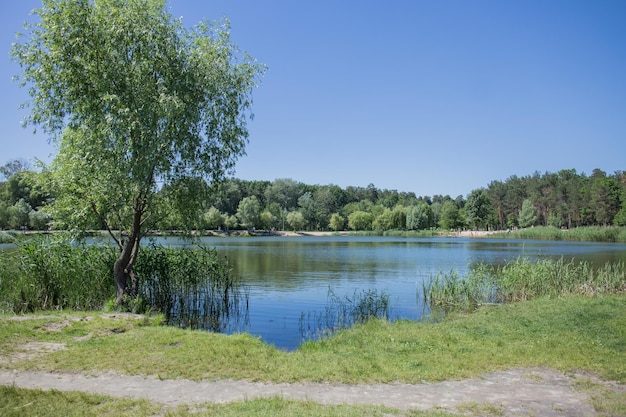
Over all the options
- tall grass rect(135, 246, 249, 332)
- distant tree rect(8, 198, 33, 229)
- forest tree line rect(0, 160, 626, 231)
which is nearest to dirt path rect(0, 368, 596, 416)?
tall grass rect(135, 246, 249, 332)

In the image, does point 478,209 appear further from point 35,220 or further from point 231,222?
point 35,220

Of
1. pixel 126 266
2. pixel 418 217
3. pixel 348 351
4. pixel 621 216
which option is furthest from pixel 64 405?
pixel 418 217

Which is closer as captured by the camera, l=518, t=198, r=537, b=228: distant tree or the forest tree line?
the forest tree line

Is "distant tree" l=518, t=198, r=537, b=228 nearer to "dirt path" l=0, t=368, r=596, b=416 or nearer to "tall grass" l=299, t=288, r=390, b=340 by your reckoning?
"tall grass" l=299, t=288, r=390, b=340

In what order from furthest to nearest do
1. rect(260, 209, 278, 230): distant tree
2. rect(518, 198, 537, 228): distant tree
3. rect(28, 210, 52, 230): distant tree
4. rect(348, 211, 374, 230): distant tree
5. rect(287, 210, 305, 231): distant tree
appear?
rect(348, 211, 374, 230): distant tree < rect(287, 210, 305, 231): distant tree < rect(260, 209, 278, 230): distant tree < rect(518, 198, 537, 228): distant tree < rect(28, 210, 52, 230): distant tree

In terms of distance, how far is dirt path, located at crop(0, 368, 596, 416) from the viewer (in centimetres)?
643

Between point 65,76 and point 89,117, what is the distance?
4.26 feet

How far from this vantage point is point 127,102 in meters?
13.3

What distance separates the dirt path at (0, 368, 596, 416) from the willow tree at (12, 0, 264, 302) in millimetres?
7033

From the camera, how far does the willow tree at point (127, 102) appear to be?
13.1 meters

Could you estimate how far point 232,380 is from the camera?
7.58 meters

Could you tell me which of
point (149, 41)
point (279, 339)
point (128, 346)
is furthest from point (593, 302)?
point (149, 41)

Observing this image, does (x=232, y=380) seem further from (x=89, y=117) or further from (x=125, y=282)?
(x=89, y=117)

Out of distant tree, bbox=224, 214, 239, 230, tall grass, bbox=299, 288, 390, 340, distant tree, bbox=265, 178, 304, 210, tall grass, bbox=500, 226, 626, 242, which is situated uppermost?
distant tree, bbox=265, 178, 304, 210
